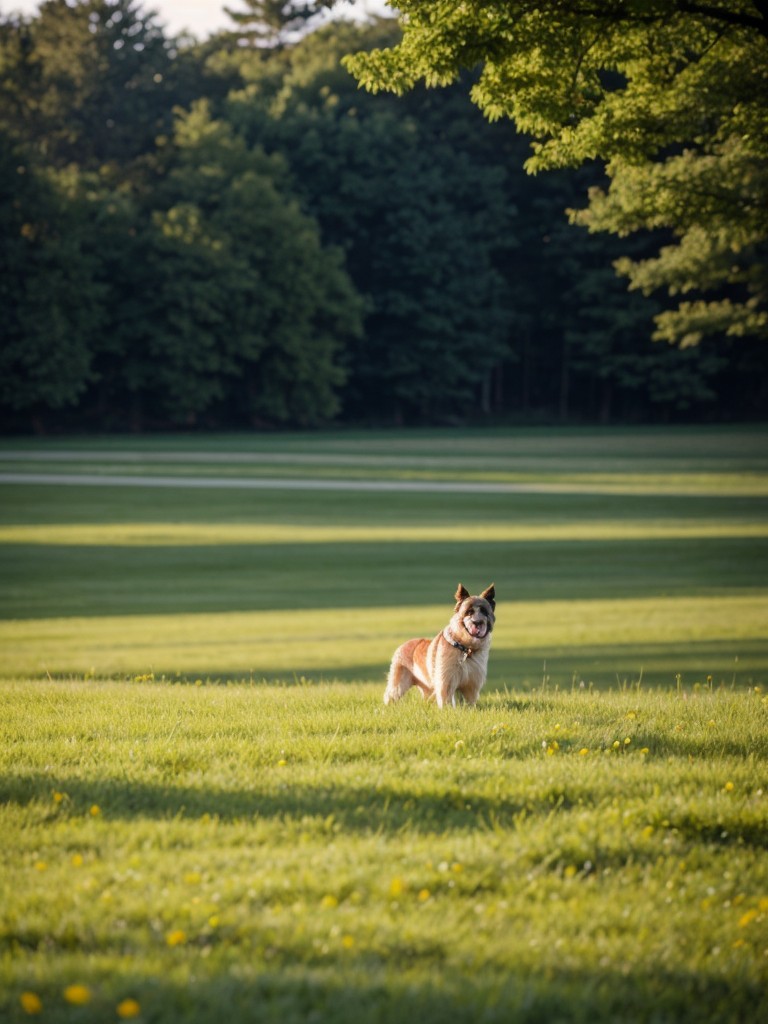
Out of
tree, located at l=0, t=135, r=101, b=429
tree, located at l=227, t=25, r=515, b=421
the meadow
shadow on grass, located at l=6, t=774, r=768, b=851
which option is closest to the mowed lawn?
the meadow

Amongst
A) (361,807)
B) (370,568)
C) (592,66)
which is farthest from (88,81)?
(361,807)

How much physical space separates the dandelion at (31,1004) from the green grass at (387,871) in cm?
7

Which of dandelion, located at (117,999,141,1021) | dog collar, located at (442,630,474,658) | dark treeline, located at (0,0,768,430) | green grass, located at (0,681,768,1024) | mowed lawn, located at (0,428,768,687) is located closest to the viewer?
dandelion, located at (117,999,141,1021)

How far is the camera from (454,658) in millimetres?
8609

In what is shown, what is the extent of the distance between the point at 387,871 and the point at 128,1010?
152 centimetres

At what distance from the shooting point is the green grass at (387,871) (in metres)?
4.22

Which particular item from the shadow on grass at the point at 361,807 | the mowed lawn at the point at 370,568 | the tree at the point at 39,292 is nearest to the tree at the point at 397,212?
the tree at the point at 39,292

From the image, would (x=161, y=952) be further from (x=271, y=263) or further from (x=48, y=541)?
(x=271, y=263)

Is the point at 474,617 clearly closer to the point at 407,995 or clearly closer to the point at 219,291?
the point at 407,995

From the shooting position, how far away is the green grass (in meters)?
4.22

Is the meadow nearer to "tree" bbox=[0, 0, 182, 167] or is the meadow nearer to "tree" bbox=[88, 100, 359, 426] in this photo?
"tree" bbox=[88, 100, 359, 426]

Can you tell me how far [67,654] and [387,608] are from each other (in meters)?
5.66

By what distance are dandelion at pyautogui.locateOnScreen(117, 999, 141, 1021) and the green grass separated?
0.08 meters

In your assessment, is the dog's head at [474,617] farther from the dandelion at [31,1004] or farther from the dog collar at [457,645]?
the dandelion at [31,1004]
